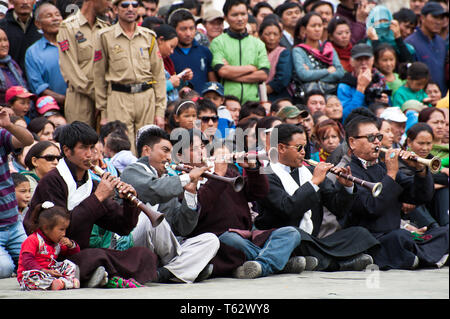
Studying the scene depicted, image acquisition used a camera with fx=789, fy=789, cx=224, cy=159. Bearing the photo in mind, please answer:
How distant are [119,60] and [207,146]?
1.79 metres

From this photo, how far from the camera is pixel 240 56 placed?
9.71 meters

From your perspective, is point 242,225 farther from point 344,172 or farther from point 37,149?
point 37,149

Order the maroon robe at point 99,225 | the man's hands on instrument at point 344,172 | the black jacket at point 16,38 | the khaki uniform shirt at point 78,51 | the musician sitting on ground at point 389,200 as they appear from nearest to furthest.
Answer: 1. the maroon robe at point 99,225
2. the man's hands on instrument at point 344,172
3. the musician sitting on ground at point 389,200
4. the khaki uniform shirt at point 78,51
5. the black jacket at point 16,38

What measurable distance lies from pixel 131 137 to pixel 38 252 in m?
3.20

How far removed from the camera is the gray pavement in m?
4.99

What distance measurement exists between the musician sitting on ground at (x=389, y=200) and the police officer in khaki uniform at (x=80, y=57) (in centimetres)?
291

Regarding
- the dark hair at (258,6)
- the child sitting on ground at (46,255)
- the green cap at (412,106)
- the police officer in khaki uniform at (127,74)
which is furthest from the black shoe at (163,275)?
the dark hair at (258,6)

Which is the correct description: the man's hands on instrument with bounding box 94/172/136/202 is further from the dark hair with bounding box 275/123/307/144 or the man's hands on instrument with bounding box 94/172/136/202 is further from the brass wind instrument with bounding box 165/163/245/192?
the dark hair with bounding box 275/123/307/144

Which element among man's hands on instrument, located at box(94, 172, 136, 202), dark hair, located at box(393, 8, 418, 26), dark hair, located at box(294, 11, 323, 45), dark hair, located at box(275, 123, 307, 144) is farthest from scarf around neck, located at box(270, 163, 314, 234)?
dark hair, located at box(393, 8, 418, 26)

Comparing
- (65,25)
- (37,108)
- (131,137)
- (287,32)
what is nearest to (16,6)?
(65,25)

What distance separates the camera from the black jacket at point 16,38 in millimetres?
8797

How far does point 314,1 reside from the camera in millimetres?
12383

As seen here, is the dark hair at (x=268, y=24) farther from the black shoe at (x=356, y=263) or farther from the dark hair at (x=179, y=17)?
the black shoe at (x=356, y=263)

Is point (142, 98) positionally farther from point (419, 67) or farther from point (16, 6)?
point (419, 67)
